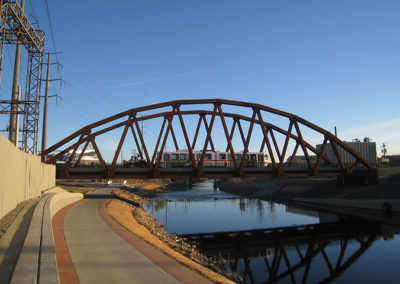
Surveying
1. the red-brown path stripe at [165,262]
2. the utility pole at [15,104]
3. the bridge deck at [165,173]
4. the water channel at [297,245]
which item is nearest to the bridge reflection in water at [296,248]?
the water channel at [297,245]

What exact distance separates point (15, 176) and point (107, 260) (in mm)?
11828

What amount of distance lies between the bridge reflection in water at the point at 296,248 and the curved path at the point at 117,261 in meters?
8.00

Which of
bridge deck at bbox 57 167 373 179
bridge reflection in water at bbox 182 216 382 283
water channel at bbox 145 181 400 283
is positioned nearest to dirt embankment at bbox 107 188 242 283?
bridge reflection in water at bbox 182 216 382 283

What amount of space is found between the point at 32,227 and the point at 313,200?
173ft

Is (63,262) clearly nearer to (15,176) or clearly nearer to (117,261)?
(117,261)

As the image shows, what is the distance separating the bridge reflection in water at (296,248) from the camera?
1914cm

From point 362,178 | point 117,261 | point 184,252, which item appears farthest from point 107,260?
point 362,178

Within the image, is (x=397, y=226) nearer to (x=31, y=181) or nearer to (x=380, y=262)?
(x=380, y=262)

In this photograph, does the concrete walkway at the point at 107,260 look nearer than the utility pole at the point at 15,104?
Yes

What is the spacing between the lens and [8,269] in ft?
29.1

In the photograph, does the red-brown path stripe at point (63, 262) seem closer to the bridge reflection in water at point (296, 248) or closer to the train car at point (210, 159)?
the bridge reflection in water at point (296, 248)

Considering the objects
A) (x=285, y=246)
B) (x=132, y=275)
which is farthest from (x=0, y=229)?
(x=285, y=246)

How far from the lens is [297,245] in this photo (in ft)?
88.2

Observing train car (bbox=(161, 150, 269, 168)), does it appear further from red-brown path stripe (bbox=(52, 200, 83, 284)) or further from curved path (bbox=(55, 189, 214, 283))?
→ red-brown path stripe (bbox=(52, 200, 83, 284))
